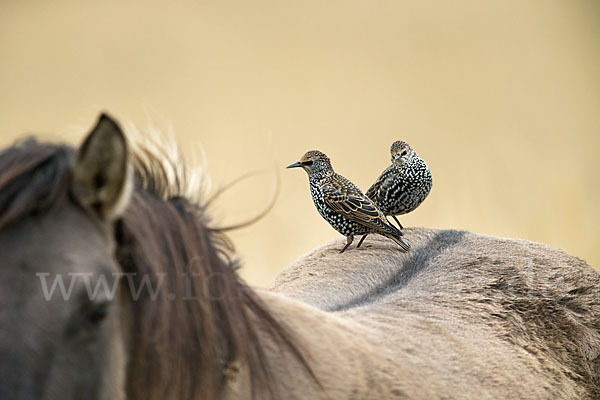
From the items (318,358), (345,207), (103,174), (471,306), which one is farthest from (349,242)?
(103,174)

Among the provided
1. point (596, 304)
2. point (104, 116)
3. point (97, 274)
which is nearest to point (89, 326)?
point (97, 274)

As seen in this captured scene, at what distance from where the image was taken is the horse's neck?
1.62m

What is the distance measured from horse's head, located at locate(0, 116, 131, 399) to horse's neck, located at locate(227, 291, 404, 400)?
0.39m

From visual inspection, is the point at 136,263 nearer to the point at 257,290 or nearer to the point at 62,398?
the point at 62,398

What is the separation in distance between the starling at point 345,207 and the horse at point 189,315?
0.90ft

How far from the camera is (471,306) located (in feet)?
7.98

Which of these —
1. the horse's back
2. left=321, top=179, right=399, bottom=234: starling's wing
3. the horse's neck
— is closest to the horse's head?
the horse's neck

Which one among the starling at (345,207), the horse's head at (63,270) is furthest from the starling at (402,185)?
the horse's head at (63,270)

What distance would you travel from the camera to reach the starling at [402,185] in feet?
9.93

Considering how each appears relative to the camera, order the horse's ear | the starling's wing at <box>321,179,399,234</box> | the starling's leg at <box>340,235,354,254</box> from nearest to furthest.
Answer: the horse's ear < the starling's wing at <box>321,179,399,234</box> < the starling's leg at <box>340,235,354,254</box>

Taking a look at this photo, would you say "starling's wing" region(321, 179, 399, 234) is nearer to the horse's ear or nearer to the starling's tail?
the starling's tail

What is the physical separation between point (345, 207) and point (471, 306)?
71cm

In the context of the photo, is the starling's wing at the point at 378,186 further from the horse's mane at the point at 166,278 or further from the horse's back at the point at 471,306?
the horse's mane at the point at 166,278

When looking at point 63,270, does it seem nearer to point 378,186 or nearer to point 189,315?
point 189,315
